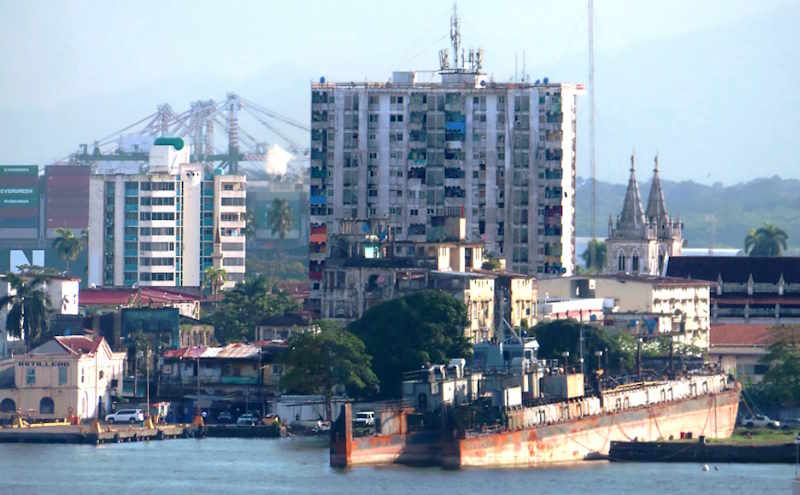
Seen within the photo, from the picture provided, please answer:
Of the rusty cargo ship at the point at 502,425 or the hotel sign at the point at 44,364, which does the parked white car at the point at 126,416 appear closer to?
the hotel sign at the point at 44,364

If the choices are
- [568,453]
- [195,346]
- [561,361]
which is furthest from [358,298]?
[568,453]

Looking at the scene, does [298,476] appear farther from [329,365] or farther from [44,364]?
[44,364]

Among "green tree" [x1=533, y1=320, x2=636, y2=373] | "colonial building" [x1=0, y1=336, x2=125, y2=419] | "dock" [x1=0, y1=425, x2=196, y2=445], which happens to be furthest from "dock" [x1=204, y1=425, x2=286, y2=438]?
"green tree" [x1=533, y1=320, x2=636, y2=373]

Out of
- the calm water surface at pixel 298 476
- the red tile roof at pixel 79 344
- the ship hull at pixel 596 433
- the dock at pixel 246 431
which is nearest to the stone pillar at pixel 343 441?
the calm water surface at pixel 298 476

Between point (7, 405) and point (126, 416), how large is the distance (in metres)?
8.67

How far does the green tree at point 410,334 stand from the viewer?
168 m

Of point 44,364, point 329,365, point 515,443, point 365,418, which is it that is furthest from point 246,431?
point 515,443

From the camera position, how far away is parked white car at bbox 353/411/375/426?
155 m

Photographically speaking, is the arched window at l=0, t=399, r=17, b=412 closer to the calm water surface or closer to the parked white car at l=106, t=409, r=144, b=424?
the parked white car at l=106, t=409, r=144, b=424

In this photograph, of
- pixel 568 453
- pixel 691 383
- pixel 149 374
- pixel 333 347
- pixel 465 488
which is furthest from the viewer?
pixel 149 374

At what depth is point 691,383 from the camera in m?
176

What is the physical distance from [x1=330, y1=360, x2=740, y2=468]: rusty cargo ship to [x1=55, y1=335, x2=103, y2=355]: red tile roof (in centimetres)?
3512

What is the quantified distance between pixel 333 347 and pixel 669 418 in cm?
2355

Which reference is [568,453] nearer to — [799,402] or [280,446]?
[280,446]
